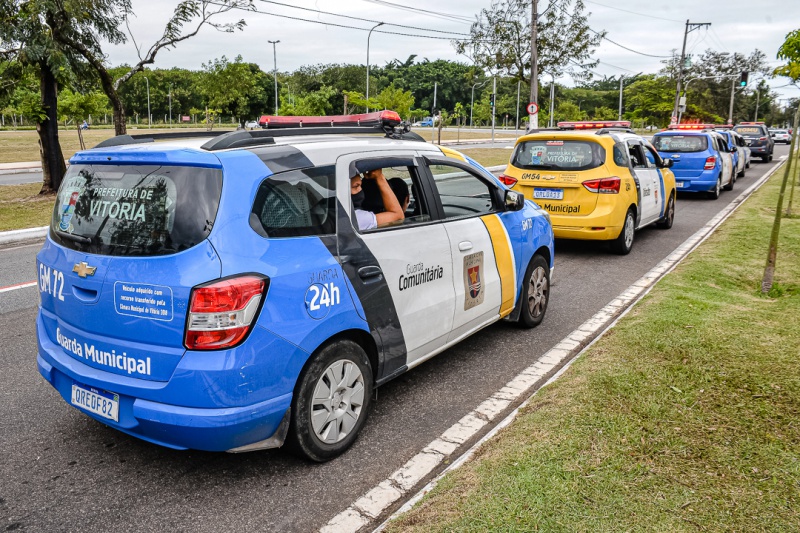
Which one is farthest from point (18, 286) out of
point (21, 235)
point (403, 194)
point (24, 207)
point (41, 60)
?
point (41, 60)

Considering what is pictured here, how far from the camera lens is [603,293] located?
7.40 m

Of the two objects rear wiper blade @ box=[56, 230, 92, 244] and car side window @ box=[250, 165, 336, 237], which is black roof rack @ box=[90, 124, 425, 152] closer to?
car side window @ box=[250, 165, 336, 237]

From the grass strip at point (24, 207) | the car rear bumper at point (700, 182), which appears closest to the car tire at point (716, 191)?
the car rear bumper at point (700, 182)

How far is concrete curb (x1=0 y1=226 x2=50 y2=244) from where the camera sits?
442 inches

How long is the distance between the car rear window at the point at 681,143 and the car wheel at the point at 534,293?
11.7 metres

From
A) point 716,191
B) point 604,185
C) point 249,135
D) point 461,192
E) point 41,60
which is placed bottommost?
point 716,191

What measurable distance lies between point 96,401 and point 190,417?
650 mm

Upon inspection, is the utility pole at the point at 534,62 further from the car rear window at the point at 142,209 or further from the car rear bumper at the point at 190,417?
the car rear bumper at the point at 190,417

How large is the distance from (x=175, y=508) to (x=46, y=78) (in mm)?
15345

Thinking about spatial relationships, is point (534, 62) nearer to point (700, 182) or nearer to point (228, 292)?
point (700, 182)

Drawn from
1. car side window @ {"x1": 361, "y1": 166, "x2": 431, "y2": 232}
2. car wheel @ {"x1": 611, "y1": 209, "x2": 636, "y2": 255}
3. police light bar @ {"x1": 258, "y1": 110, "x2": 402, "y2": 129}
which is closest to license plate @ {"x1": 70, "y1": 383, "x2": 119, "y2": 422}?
car side window @ {"x1": 361, "y1": 166, "x2": 431, "y2": 232}

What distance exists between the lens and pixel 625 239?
9469 millimetres

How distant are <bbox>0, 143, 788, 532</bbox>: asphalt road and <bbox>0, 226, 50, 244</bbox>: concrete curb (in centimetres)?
680

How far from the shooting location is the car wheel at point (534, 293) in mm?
5742
